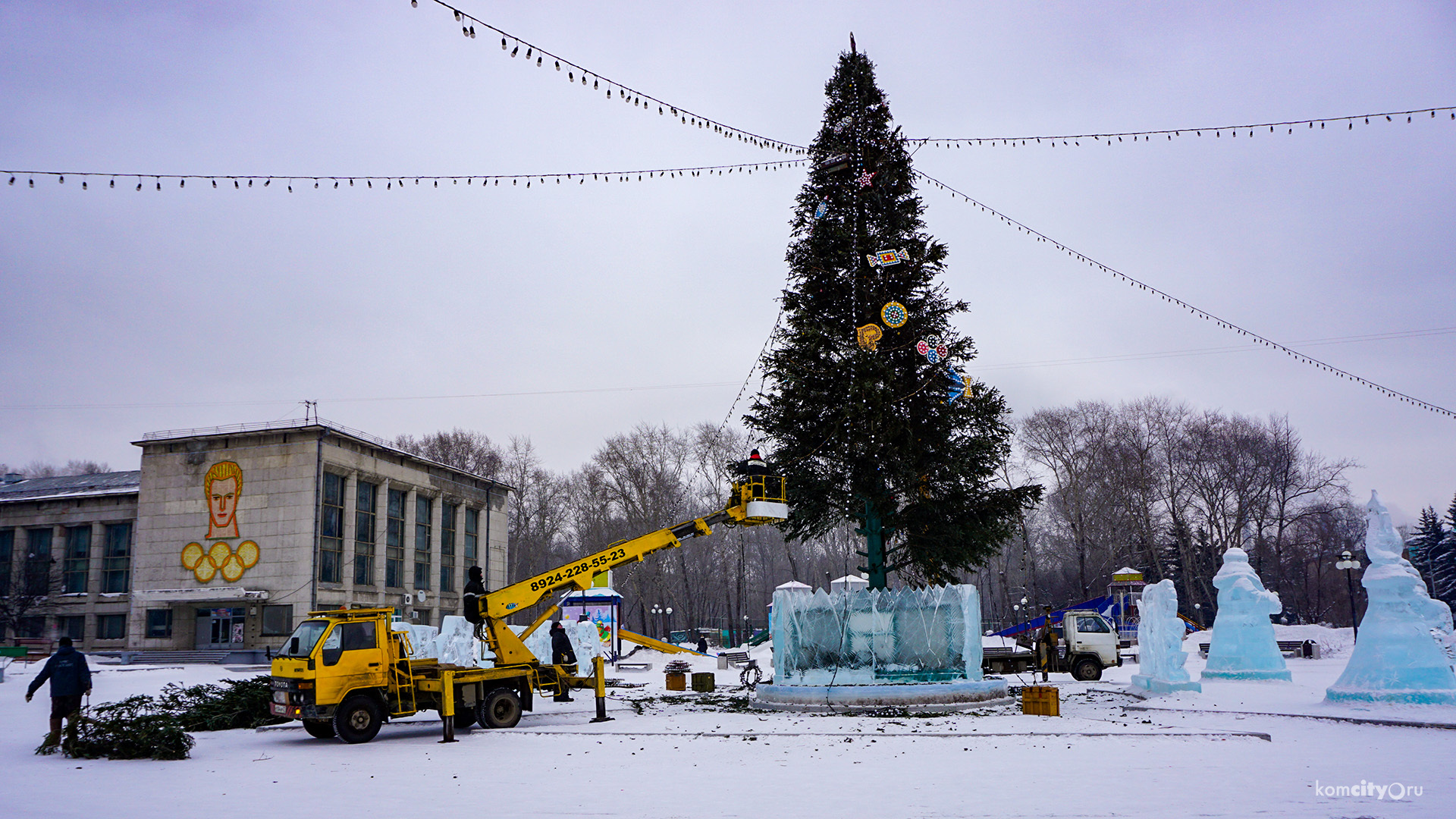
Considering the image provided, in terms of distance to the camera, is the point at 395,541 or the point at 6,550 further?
the point at 395,541

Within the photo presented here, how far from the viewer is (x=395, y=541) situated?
55625mm

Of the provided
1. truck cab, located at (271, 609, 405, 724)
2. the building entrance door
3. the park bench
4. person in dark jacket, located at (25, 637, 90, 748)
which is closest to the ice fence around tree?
truck cab, located at (271, 609, 405, 724)

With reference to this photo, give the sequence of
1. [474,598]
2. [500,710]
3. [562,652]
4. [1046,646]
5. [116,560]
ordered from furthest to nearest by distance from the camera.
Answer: [116,560]
[1046,646]
[562,652]
[474,598]
[500,710]

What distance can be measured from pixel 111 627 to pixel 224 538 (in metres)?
9.93

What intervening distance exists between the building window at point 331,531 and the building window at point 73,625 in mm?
15077

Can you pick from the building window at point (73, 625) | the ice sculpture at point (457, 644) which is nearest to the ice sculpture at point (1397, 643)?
the ice sculpture at point (457, 644)

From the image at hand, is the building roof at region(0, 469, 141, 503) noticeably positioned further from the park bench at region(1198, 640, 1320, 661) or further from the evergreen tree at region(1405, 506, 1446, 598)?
the evergreen tree at region(1405, 506, 1446, 598)

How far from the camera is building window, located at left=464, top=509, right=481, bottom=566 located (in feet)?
207

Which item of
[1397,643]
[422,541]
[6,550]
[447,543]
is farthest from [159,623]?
[1397,643]

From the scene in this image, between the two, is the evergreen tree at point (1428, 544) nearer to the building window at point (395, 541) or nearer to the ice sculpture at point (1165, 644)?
the ice sculpture at point (1165, 644)

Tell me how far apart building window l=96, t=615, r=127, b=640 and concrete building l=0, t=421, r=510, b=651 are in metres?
0.06

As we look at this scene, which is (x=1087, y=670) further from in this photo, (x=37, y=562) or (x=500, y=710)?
(x=37, y=562)

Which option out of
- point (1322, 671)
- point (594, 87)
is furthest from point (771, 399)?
point (1322, 671)

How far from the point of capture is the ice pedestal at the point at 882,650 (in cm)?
1884
